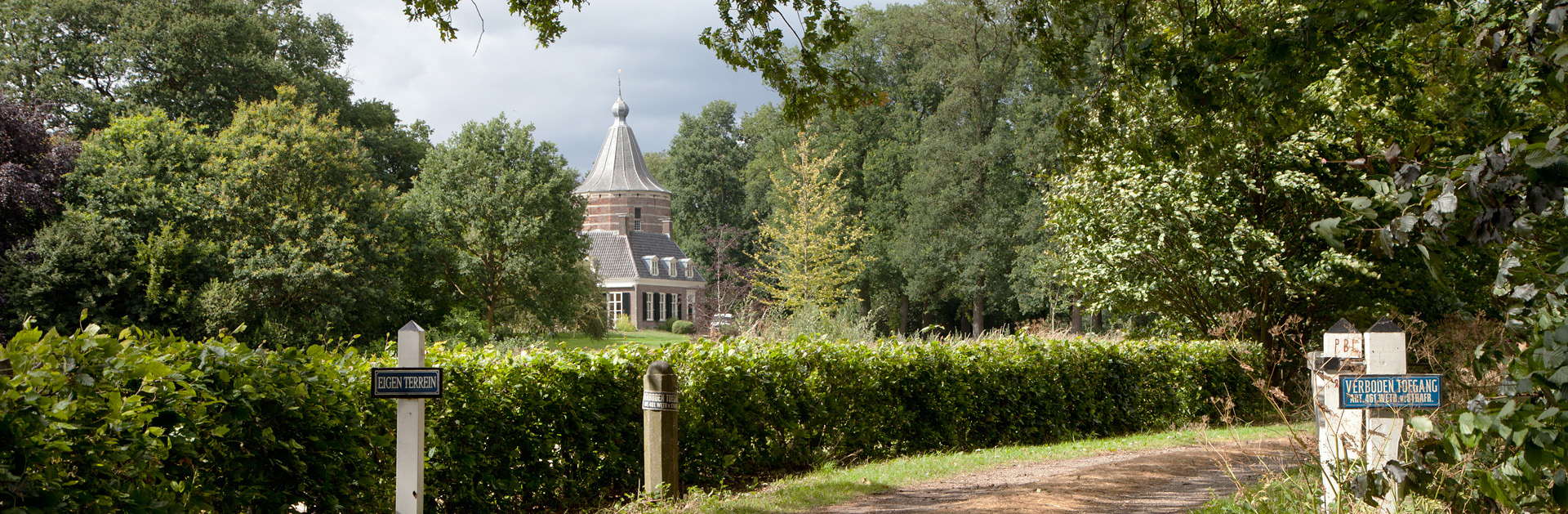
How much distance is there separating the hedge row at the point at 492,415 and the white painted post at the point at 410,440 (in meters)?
0.22

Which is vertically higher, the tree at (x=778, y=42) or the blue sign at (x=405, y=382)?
the tree at (x=778, y=42)

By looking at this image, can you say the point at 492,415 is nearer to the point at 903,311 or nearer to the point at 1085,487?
the point at 1085,487

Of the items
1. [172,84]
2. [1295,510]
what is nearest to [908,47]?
[172,84]

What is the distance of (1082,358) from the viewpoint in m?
12.4

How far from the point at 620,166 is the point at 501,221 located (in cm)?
3397

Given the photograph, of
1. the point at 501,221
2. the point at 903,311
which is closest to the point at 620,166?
the point at 903,311

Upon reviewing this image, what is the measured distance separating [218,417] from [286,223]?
24.7m

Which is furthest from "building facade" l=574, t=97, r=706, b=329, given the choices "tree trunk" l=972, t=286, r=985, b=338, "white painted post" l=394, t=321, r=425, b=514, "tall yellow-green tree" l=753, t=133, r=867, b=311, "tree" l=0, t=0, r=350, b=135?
"white painted post" l=394, t=321, r=425, b=514

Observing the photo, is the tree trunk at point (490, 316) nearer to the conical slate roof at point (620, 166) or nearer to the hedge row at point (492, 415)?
the hedge row at point (492, 415)

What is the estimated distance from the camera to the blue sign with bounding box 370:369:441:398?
5078 mm

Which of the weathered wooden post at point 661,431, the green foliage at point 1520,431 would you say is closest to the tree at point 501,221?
the weathered wooden post at point 661,431

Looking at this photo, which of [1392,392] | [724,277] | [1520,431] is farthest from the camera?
[724,277]

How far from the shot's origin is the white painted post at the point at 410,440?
16.9 feet

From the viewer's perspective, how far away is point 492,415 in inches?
251
